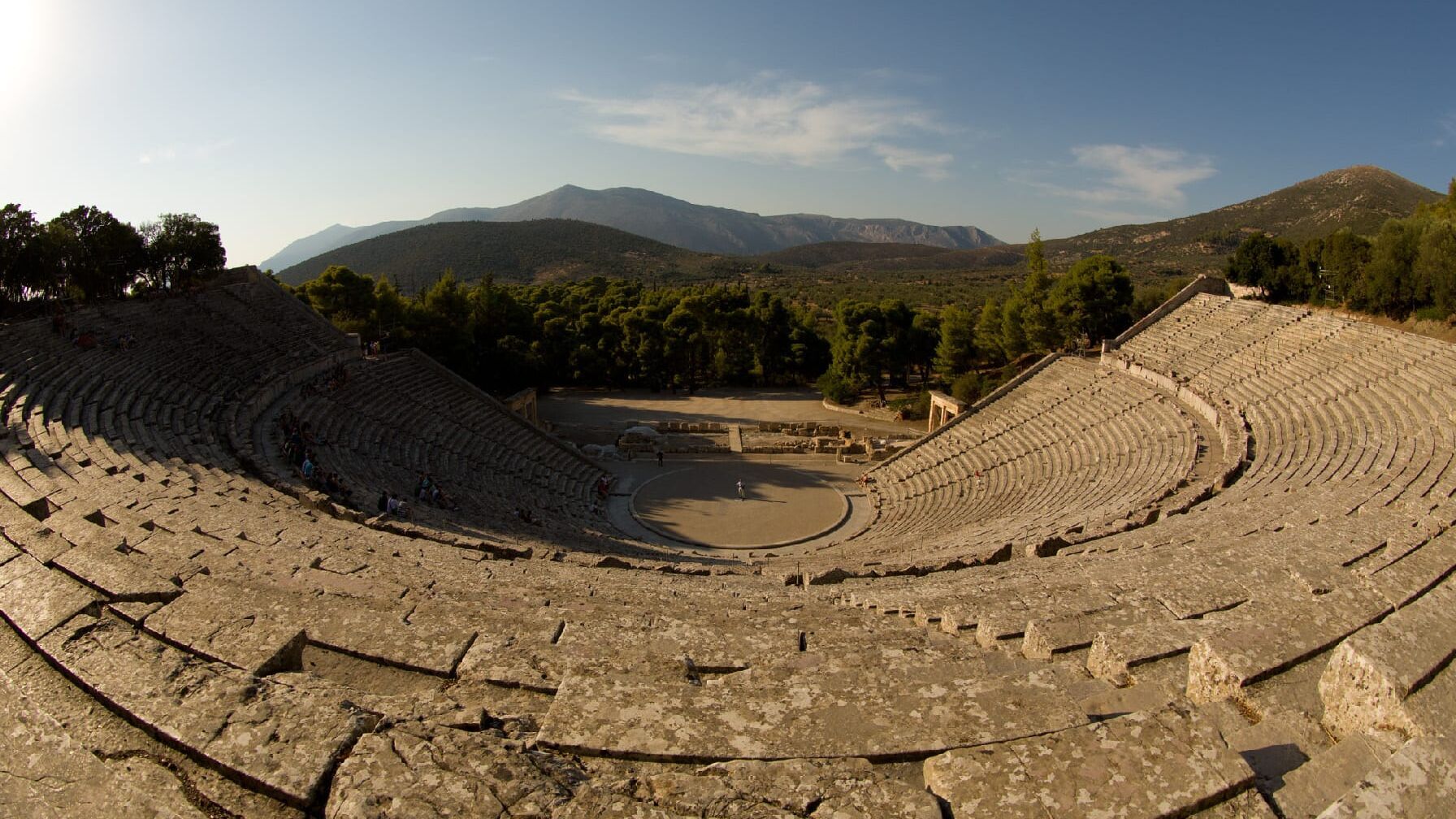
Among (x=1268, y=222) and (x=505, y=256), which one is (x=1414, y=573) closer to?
(x=1268, y=222)

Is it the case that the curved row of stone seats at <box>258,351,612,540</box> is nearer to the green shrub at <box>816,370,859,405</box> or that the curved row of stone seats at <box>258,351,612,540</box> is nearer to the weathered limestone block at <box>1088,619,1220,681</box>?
the weathered limestone block at <box>1088,619,1220,681</box>

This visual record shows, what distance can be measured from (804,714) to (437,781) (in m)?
1.60

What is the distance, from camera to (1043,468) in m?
20.6

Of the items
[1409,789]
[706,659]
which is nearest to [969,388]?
[706,659]

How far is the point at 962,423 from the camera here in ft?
85.3

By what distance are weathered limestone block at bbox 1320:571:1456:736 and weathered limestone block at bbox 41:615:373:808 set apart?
4.64m

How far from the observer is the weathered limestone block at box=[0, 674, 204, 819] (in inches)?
97.9

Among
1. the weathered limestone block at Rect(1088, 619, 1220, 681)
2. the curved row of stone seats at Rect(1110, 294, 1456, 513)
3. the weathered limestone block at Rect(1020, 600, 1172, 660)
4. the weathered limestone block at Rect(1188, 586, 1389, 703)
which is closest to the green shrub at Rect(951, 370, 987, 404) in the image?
the curved row of stone seats at Rect(1110, 294, 1456, 513)

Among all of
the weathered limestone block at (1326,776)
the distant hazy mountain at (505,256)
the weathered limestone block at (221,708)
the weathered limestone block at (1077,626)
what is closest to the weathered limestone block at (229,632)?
the weathered limestone block at (221,708)

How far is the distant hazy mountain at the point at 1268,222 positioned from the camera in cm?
6844

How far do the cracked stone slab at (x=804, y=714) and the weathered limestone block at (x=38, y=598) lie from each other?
9.28 ft

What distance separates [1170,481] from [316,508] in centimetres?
1754

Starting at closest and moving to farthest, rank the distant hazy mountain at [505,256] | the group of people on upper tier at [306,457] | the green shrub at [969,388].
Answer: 1. the group of people on upper tier at [306,457]
2. the green shrub at [969,388]
3. the distant hazy mountain at [505,256]

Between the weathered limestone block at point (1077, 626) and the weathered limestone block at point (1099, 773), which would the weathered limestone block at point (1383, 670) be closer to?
the weathered limestone block at point (1099, 773)
